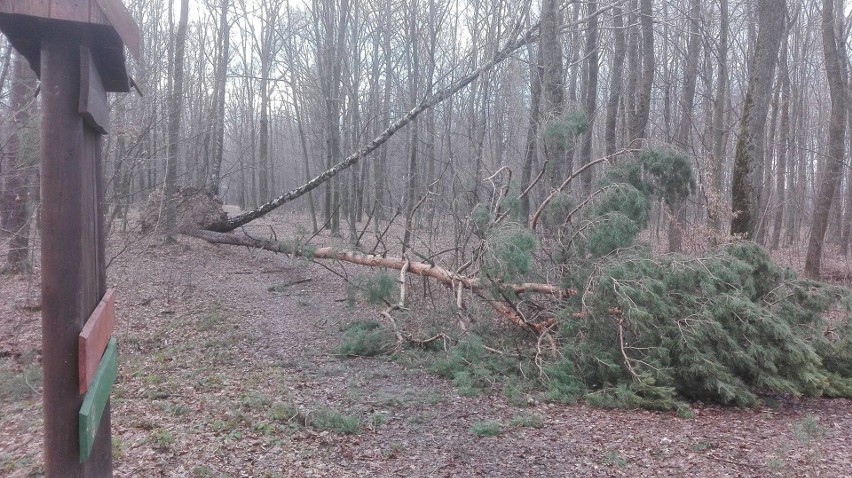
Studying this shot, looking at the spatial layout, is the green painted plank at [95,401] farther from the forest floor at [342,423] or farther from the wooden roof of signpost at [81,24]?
the forest floor at [342,423]

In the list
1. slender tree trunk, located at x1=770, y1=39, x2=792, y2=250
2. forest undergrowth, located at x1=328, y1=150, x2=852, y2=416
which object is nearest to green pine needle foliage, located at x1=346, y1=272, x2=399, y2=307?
forest undergrowth, located at x1=328, y1=150, x2=852, y2=416

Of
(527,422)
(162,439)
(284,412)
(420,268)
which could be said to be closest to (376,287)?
(420,268)

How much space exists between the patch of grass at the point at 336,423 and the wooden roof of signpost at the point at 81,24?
3.82m

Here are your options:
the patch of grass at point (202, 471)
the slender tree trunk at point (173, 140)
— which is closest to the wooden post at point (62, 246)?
the patch of grass at point (202, 471)

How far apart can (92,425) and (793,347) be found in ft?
21.3

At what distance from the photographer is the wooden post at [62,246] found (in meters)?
2.35

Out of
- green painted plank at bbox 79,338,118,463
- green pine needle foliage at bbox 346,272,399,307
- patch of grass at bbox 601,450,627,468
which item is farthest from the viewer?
green pine needle foliage at bbox 346,272,399,307

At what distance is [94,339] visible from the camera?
246 centimetres

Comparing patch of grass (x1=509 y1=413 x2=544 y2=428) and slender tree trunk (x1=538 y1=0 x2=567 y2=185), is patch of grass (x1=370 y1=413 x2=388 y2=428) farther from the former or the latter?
Result: slender tree trunk (x1=538 y1=0 x2=567 y2=185)

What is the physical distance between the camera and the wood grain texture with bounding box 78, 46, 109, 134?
2.39 m

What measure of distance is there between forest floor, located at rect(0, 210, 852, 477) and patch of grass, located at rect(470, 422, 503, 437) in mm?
13

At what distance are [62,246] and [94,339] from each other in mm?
397

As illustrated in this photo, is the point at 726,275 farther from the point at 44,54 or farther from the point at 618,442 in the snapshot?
the point at 44,54

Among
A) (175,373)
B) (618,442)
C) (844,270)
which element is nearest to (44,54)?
(618,442)
